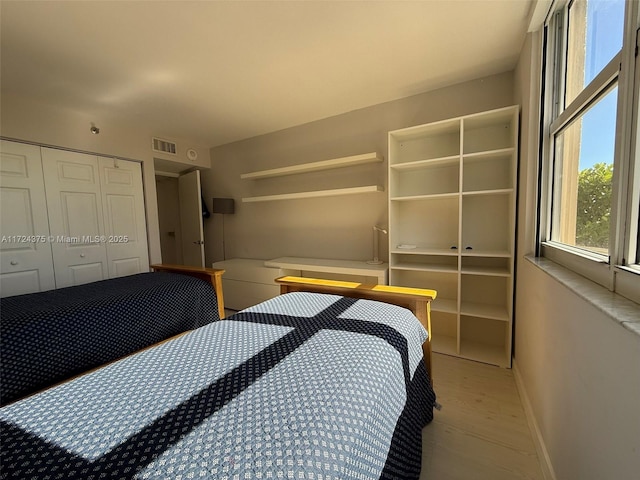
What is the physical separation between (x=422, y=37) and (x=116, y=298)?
2.75m

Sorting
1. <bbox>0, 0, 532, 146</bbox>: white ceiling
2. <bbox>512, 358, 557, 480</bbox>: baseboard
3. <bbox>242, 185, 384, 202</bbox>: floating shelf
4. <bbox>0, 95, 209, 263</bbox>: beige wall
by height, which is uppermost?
<bbox>0, 0, 532, 146</bbox>: white ceiling

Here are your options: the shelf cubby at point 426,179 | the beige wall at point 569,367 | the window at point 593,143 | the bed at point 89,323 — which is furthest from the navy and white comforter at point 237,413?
the shelf cubby at point 426,179

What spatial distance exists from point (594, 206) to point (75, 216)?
406 centimetres

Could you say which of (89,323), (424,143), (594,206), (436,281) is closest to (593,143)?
(594,206)

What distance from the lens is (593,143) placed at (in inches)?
41.9

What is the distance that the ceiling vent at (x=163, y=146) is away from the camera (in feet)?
11.2

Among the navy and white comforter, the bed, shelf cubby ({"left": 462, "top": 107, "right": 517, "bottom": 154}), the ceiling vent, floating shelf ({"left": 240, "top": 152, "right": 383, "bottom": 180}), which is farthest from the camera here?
the ceiling vent

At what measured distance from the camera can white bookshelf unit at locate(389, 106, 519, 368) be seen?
7.03 feet

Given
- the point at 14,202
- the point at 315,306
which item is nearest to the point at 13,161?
the point at 14,202

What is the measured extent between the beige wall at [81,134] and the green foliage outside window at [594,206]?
13.1 ft

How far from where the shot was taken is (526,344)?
66.0 inches

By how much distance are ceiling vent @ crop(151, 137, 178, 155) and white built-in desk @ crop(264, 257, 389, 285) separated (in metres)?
2.06

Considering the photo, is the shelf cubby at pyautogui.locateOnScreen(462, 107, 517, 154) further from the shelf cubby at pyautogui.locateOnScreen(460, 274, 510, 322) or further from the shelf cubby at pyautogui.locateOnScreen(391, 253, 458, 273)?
the shelf cubby at pyautogui.locateOnScreen(460, 274, 510, 322)

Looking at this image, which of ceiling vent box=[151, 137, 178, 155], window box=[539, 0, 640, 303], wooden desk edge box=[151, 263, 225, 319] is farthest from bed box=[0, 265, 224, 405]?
window box=[539, 0, 640, 303]
